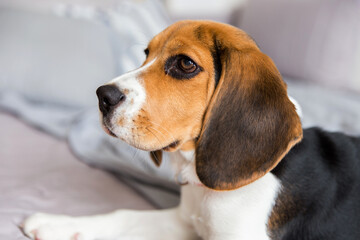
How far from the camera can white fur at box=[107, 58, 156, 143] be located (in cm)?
131

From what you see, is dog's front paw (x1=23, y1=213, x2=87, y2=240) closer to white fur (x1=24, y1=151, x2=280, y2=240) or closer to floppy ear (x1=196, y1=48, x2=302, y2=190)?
white fur (x1=24, y1=151, x2=280, y2=240)

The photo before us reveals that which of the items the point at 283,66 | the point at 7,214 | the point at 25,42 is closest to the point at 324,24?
the point at 283,66

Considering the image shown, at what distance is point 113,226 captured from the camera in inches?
64.2

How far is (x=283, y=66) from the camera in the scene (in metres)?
3.56

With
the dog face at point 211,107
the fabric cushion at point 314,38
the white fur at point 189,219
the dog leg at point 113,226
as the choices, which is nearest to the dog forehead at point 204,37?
the dog face at point 211,107

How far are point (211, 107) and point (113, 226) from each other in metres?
0.71

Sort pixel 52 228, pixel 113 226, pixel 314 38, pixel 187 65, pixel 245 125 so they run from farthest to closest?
1. pixel 314 38
2. pixel 113 226
3. pixel 52 228
4. pixel 187 65
5. pixel 245 125

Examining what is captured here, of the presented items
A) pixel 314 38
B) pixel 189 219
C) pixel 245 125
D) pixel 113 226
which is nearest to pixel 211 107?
pixel 245 125

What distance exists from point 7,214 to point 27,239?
0.19 meters

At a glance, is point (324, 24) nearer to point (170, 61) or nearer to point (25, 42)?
point (170, 61)

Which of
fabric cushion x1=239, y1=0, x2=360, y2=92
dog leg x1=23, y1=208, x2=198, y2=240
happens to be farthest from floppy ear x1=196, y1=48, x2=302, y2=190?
fabric cushion x1=239, y1=0, x2=360, y2=92

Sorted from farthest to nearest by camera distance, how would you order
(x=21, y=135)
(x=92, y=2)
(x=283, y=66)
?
(x=92, y=2)
(x=283, y=66)
(x=21, y=135)

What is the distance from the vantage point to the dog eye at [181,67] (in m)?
1.40

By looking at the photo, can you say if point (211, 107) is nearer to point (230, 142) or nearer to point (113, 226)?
point (230, 142)
